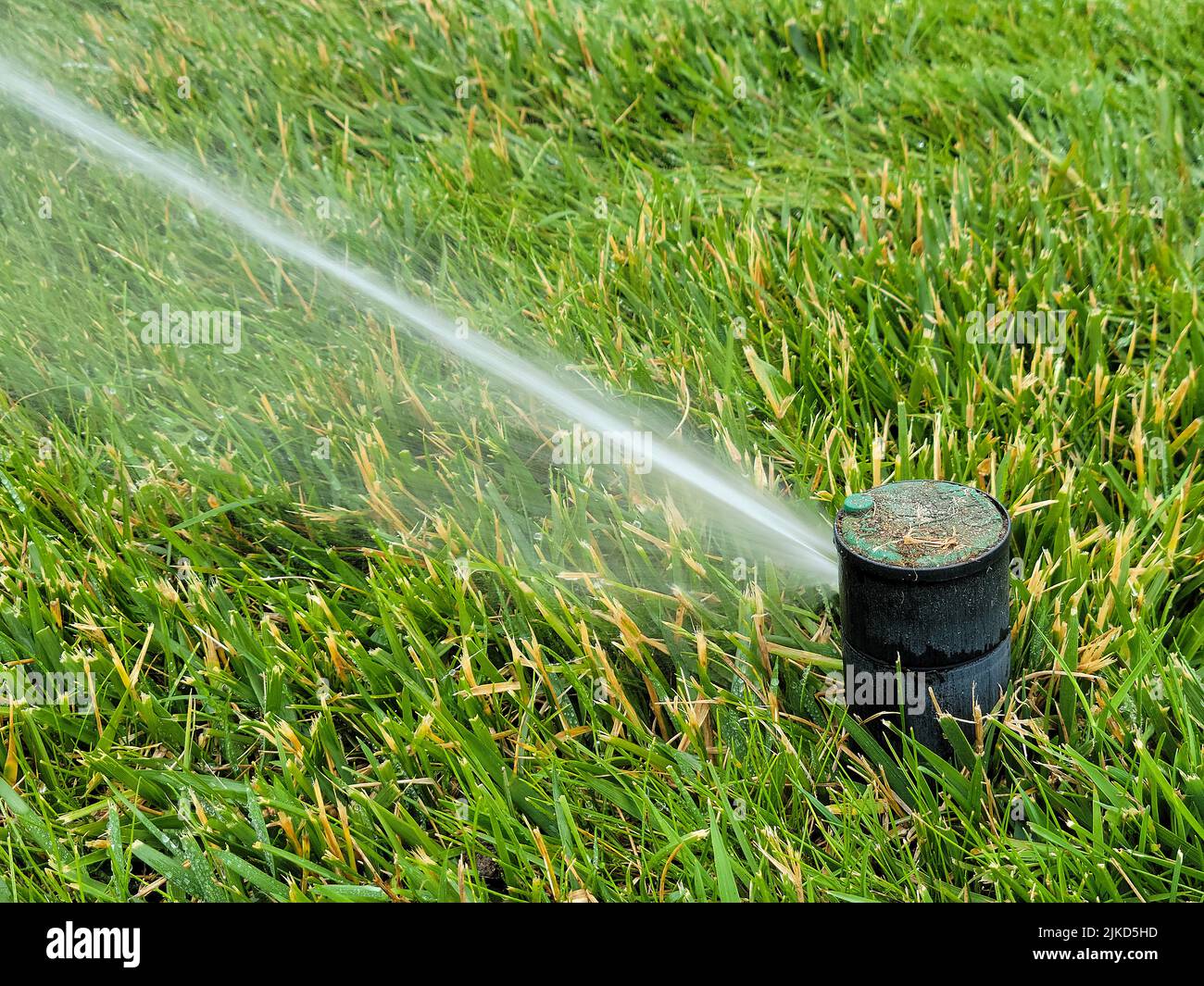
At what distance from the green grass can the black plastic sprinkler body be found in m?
0.12

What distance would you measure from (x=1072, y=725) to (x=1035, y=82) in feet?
9.01

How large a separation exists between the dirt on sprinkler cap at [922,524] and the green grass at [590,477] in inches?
15.1

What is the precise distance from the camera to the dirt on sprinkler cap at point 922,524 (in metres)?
1.75

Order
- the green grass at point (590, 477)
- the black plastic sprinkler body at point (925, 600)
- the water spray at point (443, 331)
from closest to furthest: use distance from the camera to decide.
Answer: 1. the black plastic sprinkler body at point (925, 600)
2. the green grass at point (590, 477)
3. the water spray at point (443, 331)

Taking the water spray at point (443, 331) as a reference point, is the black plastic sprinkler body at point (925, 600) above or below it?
below

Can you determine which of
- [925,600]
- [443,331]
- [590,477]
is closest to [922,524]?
[925,600]

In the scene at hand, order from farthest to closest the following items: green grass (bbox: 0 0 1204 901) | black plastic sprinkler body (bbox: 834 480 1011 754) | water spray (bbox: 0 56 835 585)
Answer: water spray (bbox: 0 56 835 585), green grass (bbox: 0 0 1204 901), black plastic sprinkler body (bbox: 834 480 1011 754)

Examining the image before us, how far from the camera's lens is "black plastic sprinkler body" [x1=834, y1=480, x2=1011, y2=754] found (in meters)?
1.75

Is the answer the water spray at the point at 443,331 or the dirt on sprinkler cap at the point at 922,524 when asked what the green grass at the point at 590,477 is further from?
the dirt on sprinkler cap at the point at 922,524

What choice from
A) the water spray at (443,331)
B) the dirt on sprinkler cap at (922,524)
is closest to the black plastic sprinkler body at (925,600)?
the dirt on sprinkler cap at (922,524)

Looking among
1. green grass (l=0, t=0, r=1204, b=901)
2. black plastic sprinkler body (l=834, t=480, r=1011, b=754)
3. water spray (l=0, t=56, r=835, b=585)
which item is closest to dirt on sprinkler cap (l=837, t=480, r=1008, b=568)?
black plastic sprinkler body (l=834, t=480, r=1011, b=754)

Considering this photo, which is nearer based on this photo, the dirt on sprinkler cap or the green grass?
the dirt on sprinkler cap

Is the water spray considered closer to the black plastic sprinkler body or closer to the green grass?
the green grass

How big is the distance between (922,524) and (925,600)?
0.12m
